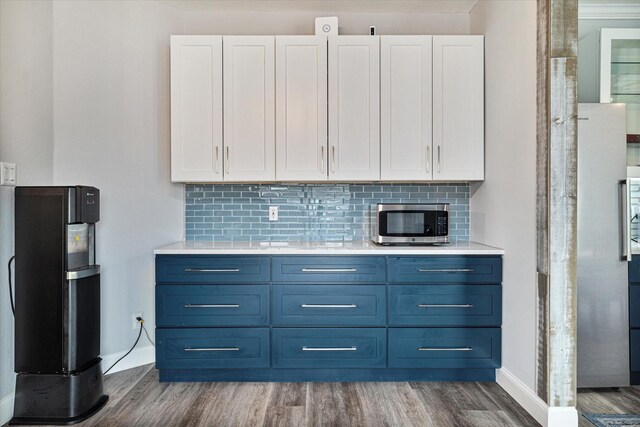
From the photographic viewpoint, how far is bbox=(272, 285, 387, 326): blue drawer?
2703mm

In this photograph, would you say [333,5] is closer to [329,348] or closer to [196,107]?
[196,107]

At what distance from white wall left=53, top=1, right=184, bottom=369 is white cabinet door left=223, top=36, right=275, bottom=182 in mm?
Result: 573

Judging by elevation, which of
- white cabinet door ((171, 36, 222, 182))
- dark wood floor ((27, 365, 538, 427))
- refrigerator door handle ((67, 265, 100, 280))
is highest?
white cabinet door ((171, 36, 222, 182))

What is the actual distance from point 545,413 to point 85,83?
3.51m

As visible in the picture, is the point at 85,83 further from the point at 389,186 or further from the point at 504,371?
the point at 504,371

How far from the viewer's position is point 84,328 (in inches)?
90.9

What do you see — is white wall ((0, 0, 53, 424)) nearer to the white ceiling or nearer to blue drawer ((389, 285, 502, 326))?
the white ceiling

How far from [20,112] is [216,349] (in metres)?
1.86

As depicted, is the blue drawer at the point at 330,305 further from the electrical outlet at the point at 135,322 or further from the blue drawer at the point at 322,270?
the electrical outlet at the point at 135,322

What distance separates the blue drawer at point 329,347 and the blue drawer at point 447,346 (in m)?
0.11

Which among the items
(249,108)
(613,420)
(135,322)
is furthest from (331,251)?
(613,420)

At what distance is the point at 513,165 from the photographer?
2.55m

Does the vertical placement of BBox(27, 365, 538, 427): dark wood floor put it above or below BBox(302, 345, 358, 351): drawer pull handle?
below

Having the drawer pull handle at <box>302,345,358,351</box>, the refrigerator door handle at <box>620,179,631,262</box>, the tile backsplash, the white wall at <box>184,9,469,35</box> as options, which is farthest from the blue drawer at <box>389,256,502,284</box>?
the white wall at <box>184,9,469,35</box>
